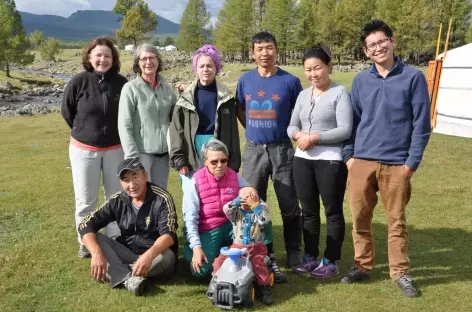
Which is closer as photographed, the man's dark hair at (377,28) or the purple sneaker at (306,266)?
the man's dark hair at (377,28)

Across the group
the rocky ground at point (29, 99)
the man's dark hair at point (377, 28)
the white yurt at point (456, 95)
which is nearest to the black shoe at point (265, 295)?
the man's dark hair at point (377, 28)

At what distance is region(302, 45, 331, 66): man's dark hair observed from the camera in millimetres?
4129

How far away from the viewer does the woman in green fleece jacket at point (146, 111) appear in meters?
4.48

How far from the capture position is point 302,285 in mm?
4328

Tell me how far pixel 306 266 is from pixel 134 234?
184 cm

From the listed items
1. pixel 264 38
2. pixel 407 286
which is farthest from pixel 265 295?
pixel 264 38

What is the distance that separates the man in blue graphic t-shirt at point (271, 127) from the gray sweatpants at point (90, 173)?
150 centimetres

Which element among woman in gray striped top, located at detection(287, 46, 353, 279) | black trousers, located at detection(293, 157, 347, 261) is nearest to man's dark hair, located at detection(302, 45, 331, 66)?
woman in gray striped top, located at detection(287, 46, 353, 279)

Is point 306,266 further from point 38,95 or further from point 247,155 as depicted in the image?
point 38,95

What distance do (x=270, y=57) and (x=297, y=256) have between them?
7.11ft

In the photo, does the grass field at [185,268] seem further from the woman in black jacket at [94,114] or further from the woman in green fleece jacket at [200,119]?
the woman in green fleece jacket at [200,119]

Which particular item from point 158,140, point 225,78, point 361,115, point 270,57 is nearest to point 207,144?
point 158,140

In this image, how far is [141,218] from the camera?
4285 mm

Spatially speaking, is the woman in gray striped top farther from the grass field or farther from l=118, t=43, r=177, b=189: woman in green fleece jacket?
l=118, t=43, r=177, b=189: woman in green fleece jacket
